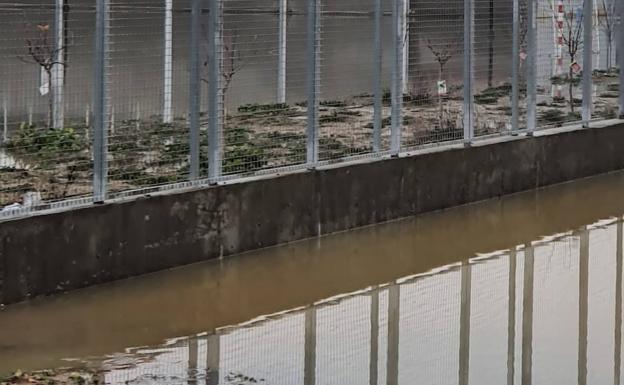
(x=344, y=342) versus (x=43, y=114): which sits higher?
(x=43, y=114)

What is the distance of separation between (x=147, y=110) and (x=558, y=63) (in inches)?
302

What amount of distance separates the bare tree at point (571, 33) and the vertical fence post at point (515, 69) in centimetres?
208

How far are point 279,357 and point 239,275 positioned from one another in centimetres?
236

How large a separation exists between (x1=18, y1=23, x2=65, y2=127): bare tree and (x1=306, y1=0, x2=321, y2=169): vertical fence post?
209 cm

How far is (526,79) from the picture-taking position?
50.3 ft

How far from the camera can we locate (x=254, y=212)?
438 inches

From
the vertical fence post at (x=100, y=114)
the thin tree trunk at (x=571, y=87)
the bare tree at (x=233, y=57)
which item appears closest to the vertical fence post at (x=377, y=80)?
the bare tree at (x=233, y=57)

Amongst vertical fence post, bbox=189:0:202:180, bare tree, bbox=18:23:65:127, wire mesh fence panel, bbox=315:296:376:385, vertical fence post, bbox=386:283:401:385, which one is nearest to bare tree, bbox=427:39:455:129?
bare tree, bbox=18:23:65:127

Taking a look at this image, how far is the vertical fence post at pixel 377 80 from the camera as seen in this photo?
12547mm

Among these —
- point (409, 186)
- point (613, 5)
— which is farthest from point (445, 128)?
point (613, 5)

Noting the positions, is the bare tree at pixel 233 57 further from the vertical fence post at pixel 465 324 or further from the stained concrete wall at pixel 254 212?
the vertical fence post at pixel 465 324

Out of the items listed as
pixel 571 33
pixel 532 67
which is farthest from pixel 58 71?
pixel 571 33

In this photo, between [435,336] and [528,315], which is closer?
[435,336]

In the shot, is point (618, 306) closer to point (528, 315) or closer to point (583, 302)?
point (583, 302)
